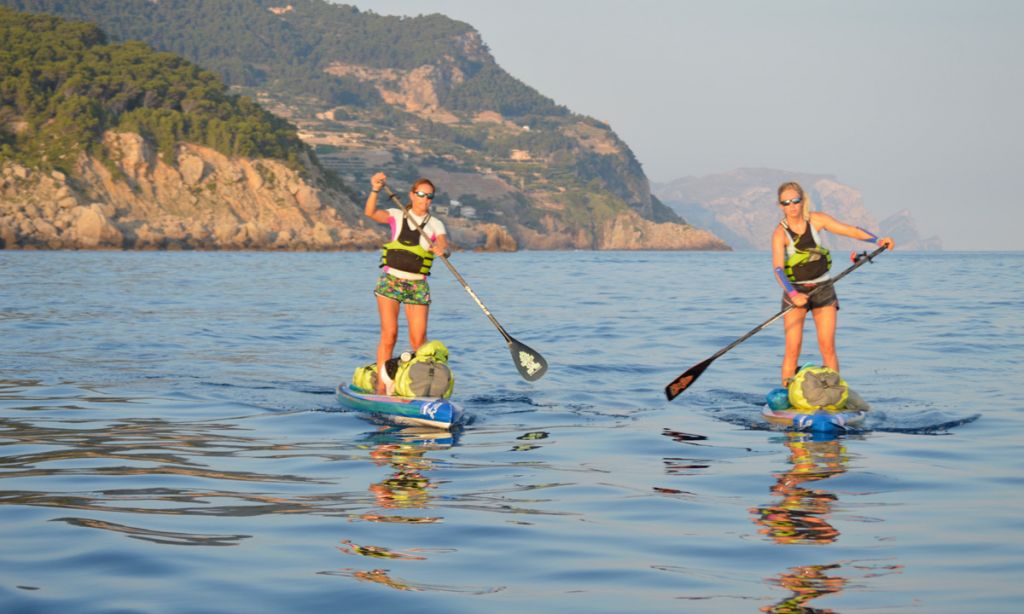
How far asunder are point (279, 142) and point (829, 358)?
114 metres

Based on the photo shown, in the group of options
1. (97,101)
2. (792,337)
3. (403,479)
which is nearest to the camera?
(403,479)

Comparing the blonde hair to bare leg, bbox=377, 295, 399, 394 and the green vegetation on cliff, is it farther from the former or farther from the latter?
the green vegetation on cliff

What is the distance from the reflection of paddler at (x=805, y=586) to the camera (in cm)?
564

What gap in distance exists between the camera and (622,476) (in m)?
9.45

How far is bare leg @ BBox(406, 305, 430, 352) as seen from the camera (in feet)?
43.9

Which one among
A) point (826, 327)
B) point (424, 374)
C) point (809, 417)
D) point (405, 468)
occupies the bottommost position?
point (405, 468)

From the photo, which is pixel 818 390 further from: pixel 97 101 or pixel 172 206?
pixel 97 101

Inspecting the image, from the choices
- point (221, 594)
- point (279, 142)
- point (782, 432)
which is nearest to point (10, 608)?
point (221, 594)

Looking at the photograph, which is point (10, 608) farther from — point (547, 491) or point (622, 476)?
point (622, 476)

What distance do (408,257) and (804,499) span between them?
6.19 metres

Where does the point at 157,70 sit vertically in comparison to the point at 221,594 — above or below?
above

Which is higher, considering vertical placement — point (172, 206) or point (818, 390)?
point (172, 206)

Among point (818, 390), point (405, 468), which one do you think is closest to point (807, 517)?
point (405, 468)

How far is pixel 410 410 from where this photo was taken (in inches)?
490
